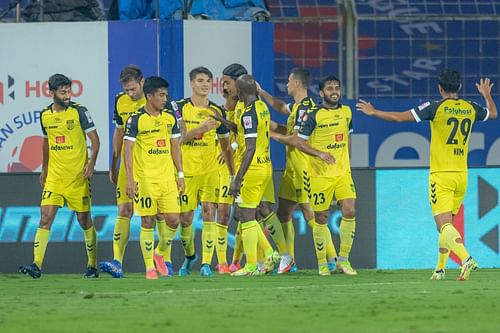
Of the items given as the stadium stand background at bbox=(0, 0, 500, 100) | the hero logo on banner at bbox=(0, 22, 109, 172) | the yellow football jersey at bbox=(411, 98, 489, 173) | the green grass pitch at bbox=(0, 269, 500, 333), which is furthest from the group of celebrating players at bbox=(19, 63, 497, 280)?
the stadium stand background at bbox=(0, 0, 500, 100)

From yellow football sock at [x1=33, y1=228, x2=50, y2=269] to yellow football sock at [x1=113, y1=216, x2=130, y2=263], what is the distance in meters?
0.73

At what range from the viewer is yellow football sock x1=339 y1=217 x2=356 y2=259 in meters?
15.9

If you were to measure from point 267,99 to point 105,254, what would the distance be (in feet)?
8.34

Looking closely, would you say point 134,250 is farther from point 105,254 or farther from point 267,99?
point 267,99

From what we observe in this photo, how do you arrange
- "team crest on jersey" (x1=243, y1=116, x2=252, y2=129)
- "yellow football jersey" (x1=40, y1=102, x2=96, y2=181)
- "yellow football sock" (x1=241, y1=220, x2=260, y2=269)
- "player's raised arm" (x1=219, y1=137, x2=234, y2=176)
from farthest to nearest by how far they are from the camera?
"player's raised arm" (x1=219, y1=137, x2=234, y2=176) < "yellow football jersey" (x1=40, y1=102, x2=96, y2=181) < "yellow football sock" (x1=241, y1=220, x2=260, y2=269) < "team crest on jersey" (x1=243, y1=116, x2=252, y2=129)

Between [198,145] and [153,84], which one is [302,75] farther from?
[153,84]

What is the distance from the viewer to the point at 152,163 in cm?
1531

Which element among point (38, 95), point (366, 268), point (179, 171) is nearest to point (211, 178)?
point (179, 171)

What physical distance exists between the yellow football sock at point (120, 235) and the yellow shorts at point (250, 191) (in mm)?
1191

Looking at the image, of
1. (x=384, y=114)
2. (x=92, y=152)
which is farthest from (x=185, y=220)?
(x=384, y=114)

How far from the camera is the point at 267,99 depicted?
17.1m

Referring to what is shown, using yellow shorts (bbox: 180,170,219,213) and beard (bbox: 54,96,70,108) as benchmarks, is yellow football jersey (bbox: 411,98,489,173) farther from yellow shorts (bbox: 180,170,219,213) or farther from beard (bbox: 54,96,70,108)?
beard (bbox: 54,96,70,108)

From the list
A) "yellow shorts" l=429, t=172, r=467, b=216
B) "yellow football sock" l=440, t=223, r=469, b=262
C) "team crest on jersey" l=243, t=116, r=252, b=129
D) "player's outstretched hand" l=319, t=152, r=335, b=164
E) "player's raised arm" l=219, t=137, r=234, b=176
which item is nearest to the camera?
"yellow football sock" l=440, t=223, r=469, b=262

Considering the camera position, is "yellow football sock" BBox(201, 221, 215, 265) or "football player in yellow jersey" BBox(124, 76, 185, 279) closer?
"football player in yellow jersey" BBox(124, 76, 185, 279)
